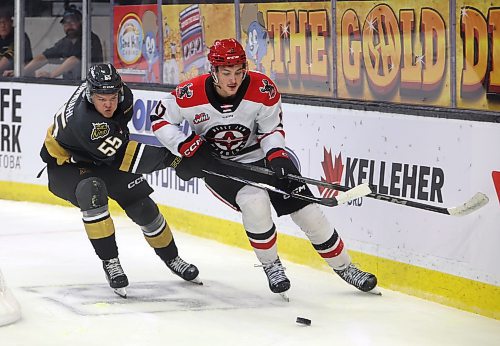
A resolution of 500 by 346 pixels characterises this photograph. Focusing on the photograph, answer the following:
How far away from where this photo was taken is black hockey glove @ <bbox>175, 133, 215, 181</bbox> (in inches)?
184

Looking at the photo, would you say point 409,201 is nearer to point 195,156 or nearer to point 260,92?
point 260,92

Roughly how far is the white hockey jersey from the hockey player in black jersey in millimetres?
140

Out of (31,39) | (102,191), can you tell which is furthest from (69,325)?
(31,39)

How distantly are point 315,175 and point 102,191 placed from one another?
1.23m

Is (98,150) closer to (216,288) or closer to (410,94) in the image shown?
(216,288)

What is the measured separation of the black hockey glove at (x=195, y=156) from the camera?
468 centimetres

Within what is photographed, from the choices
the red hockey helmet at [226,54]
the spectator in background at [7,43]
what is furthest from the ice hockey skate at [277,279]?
the spectator in background at [7,43]

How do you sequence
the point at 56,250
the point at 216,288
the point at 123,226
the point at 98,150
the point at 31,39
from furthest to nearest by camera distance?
the point at 31,39
the point at 123,226
the point at 56,250
the point at 216,288
the point at 98,150

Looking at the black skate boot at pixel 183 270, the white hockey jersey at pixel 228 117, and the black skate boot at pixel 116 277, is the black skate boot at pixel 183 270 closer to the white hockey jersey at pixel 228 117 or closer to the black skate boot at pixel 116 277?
the black skate boot at pixel 116 277

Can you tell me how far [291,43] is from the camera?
5906 millimetres

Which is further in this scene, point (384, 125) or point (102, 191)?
point (384, 125)

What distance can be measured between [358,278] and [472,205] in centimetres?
89

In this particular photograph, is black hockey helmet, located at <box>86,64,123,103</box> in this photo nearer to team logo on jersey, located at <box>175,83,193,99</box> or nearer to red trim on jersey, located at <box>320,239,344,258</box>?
team logo on jersey, located at <box>175,83,193,99</box>

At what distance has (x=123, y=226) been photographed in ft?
22.1
